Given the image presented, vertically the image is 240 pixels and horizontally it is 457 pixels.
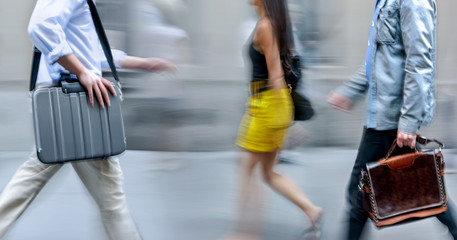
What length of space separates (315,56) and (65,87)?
4.38 meters

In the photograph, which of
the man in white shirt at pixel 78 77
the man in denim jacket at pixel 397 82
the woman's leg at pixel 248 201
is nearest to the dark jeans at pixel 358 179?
the man in denim jacket at pixel 397 82

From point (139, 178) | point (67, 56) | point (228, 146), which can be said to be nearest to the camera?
point (67, 56)

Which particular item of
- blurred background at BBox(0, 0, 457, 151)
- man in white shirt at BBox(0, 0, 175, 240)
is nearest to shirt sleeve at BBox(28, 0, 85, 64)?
man in white shirt at BBox(0, 0, 175, 240)

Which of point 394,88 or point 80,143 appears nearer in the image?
point 80,143

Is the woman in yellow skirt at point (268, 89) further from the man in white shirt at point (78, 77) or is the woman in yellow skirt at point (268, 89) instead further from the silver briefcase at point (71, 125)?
the silver briefcase at point (71, 125)

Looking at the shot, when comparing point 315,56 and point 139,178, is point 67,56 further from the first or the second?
point 315,56

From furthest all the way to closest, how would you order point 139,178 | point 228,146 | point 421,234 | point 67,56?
1. point 228,146
2. point 139,178
3. point 421,234
4. point 67,56

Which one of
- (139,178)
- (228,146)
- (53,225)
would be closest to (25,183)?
(53,225)

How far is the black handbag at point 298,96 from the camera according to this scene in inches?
150

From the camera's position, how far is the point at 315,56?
693cm

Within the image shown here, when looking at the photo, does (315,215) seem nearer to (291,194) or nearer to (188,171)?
(291,194)

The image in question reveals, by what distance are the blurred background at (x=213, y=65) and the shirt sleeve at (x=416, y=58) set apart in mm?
3584

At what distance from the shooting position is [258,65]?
12.3 feet

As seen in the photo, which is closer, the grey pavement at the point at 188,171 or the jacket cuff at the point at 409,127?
the jacket cuff at the point at 409,127
